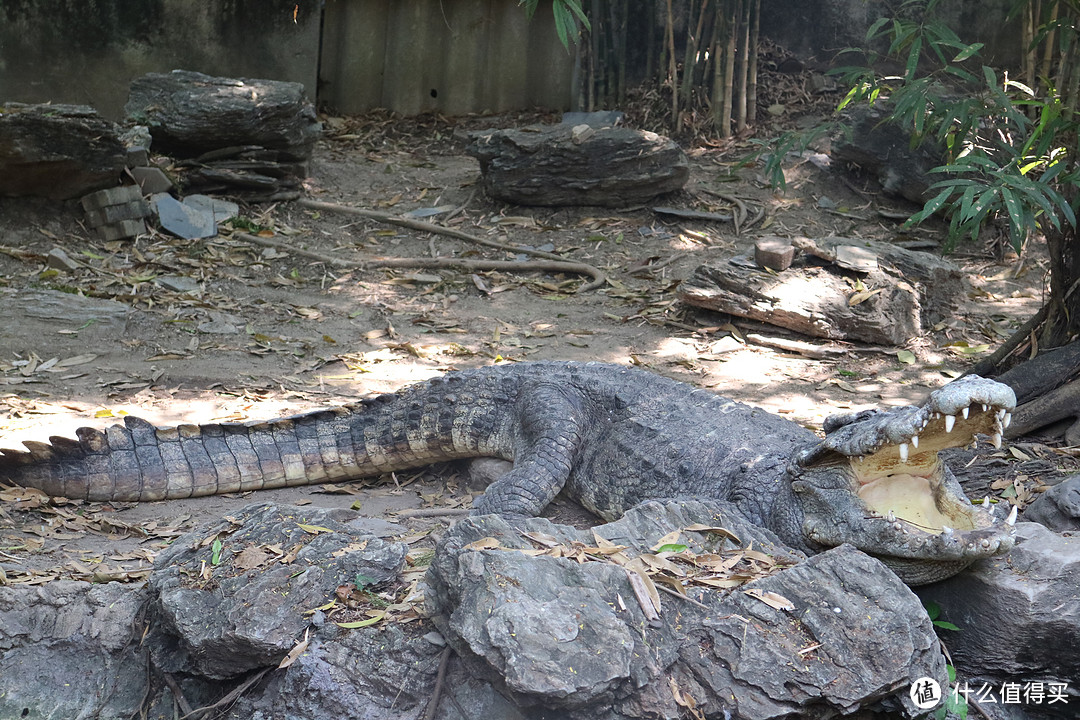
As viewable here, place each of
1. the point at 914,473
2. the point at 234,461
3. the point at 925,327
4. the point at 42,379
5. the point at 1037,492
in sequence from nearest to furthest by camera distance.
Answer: the point at 914,473 < the point at 1037,492 < the point at 234,461 < the point at 42,379 < the point at 925,327

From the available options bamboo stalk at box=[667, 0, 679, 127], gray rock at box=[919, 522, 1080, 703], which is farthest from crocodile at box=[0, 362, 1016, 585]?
bamboo stalk at box=[667, 0, 679, 127]

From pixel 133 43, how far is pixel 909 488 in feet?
29.7

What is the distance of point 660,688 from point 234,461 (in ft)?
7.89

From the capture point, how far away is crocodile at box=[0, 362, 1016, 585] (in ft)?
8.90

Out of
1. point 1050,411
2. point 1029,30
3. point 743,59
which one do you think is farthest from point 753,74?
point 1050,411

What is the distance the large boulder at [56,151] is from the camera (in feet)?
21.9

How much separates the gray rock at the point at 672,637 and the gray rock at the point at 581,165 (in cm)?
594

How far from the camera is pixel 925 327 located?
20.0ft

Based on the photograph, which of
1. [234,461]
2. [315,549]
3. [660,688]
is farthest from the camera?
[234,461]

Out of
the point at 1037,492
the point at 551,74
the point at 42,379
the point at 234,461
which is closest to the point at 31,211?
the point at 42,379

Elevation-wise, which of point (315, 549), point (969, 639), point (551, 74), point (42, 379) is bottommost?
point (42, 379)

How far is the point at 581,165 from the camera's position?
8.04 m

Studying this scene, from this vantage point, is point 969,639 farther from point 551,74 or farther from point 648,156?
point 551,74

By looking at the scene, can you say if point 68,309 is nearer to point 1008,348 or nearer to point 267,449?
point 267,449
